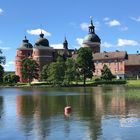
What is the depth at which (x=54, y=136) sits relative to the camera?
2936 cm

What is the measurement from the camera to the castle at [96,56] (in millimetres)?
172750

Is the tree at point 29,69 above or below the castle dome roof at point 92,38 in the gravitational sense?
below

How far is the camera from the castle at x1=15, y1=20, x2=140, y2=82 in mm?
172750

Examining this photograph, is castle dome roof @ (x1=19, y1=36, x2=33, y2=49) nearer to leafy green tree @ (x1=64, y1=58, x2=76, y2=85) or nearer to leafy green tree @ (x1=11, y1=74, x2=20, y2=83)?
leafy green tree @ (x1=11, y1=74, x2=20, y2=83)

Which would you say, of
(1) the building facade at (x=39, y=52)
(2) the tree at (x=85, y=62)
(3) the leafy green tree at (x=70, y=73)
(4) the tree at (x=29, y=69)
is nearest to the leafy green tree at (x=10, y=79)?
(1) the building facade at (x=39, y=52)

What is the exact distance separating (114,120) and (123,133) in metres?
6.89

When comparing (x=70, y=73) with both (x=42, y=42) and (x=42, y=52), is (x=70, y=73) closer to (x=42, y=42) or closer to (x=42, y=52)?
(x=42, y=52)

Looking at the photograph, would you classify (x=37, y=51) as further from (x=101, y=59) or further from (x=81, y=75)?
(x=81, y=75)

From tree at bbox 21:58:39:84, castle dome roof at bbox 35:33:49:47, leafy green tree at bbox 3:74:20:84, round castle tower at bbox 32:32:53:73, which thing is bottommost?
leafy green tree at bbox 3:74:20:84

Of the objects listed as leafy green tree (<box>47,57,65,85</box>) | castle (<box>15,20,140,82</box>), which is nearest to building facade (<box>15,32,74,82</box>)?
castle (<box>15,20,140,82</box>)

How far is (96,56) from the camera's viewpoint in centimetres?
18662

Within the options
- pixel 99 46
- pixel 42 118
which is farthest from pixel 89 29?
pixel 42 118

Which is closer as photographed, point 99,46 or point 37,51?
point 37,51

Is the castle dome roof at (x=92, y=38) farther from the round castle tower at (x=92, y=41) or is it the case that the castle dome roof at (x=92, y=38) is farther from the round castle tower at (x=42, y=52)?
the round castle tower at (x=42, y=52)
